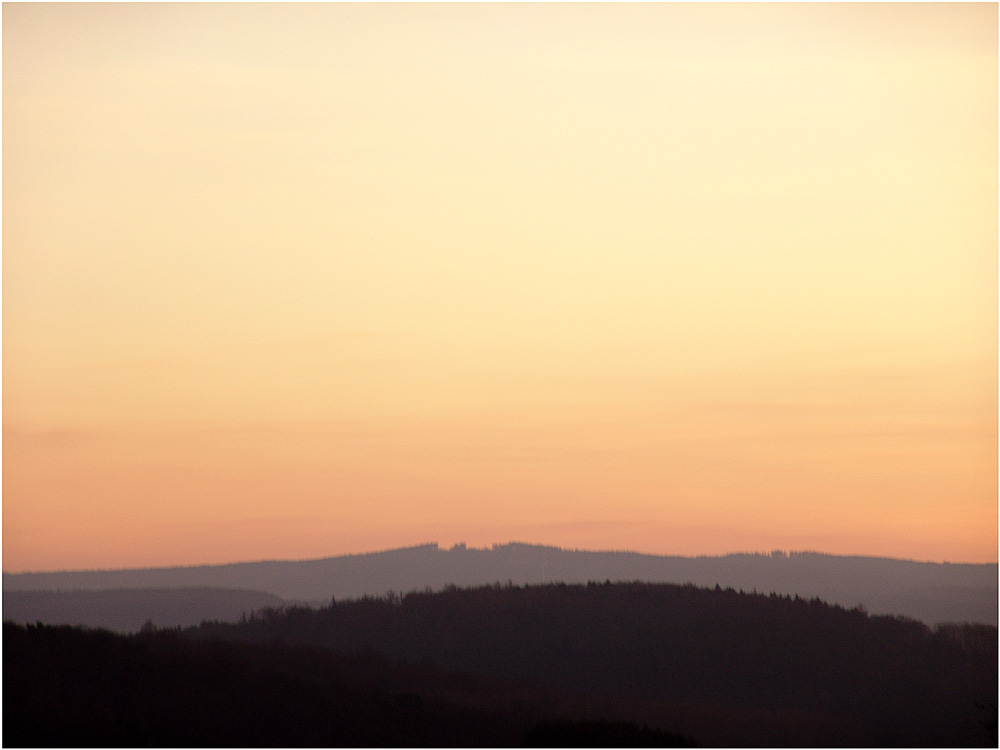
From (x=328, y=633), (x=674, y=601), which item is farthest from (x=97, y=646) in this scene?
(x=674, y=601)

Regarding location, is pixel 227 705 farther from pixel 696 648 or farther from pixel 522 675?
pixel 696 648

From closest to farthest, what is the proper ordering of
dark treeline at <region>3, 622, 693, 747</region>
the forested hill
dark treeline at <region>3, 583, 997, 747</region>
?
dark treeline at <region>3, 622, 693, 747</region>, dark treeline at <region>3, 583, 997, 747</region>, the forested hill

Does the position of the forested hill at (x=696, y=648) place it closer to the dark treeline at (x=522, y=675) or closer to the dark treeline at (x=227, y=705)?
the dark treeline at (x=522, y=675)

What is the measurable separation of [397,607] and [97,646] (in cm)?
1075

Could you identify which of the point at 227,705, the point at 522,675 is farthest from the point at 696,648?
the point at 227,705

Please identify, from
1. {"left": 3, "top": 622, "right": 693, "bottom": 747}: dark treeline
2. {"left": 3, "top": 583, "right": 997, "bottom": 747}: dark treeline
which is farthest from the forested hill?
{"left": 3, "top": 622, "right": 693, "bottom": 747}: dark treeline

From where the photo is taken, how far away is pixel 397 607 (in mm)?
28531

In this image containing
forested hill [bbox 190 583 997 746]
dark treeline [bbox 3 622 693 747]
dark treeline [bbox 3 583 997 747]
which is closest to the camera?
dark treeline [bbox 3 622 693 747]

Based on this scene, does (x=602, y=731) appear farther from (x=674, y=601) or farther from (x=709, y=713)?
(x=674, y=601)

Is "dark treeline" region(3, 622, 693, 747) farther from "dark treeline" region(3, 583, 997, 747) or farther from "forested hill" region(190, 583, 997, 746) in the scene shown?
"forested hill" region(190, 583, 997, 746)

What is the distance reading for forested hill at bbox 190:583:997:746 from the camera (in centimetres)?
2256

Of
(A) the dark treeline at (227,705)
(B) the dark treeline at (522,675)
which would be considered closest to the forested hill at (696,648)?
(B) the dark treeline at (522,675)

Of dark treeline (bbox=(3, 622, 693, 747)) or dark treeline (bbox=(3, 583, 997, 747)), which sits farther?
dark treeline (bbox=(3, 583, 997, 747))

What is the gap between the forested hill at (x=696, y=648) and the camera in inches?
888
